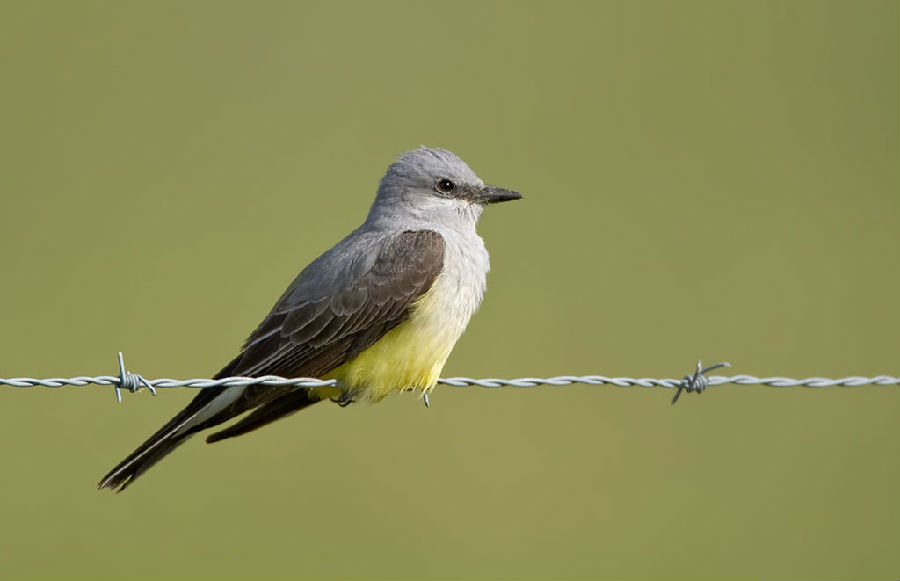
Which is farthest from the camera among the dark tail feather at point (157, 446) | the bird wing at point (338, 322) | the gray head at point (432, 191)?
the gray head at point (432, 191)

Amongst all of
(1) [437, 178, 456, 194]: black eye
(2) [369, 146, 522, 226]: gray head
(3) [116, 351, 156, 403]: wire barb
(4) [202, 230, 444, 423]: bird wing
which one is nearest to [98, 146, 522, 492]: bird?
(4) [202, 230, 444, 423]: bird wing

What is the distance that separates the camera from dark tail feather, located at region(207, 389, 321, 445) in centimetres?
539

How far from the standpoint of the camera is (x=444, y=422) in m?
8.62

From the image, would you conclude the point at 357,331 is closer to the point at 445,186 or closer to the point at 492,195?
the point at 445,186

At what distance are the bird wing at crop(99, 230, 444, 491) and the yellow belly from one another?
6 cm

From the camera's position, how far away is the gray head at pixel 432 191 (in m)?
5.88

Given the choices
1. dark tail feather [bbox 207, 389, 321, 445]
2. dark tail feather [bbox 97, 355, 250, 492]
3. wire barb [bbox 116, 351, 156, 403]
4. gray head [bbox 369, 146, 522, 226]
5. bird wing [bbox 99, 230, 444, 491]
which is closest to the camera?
wire barb [bbox 116, 351, 156, 403]

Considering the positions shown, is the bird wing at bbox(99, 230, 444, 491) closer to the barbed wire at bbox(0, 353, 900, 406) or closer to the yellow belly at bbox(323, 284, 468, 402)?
the yellow belly at bbox(323, 284, 468, 402)

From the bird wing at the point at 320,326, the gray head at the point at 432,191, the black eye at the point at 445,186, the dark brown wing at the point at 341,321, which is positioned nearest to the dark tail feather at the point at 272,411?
the bird wing at the point at 320,326

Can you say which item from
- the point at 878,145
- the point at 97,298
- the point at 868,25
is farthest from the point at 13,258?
the point at 868,25

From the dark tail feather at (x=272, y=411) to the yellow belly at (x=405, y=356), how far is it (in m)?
0.22

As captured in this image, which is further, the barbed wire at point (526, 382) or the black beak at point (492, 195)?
the black beak at point (492, 195)

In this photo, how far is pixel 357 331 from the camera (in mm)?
5160

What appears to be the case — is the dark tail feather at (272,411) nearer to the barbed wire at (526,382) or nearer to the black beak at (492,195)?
the barbed wire at (526,382)
